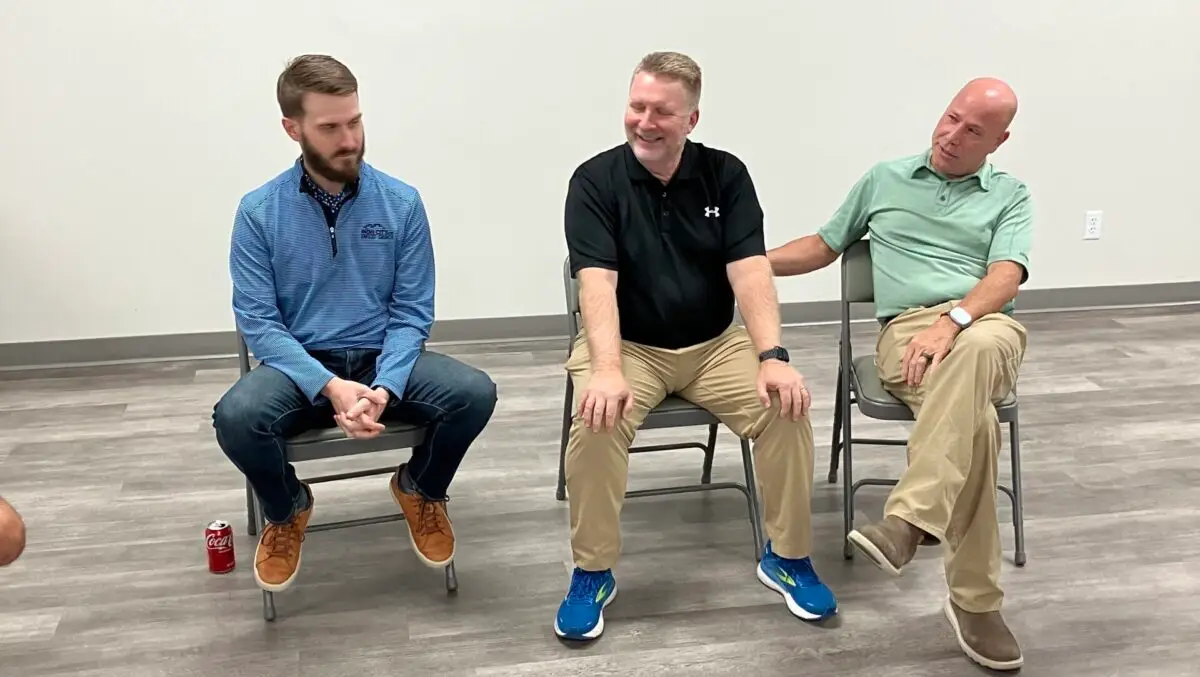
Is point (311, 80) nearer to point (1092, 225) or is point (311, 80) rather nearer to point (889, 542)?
point (889, 542)

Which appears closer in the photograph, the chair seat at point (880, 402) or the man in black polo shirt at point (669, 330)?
the man in black polo shirt at point (669, 330)

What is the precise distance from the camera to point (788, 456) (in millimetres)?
2316

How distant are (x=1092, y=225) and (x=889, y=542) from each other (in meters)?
3.30

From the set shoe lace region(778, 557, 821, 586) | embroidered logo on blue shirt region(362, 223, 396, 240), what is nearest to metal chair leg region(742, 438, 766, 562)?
shoe lace region(778, 557, 821, 586)

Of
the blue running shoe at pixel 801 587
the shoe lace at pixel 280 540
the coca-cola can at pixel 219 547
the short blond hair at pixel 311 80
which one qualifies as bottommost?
the blue running shoe at pixel 801 587

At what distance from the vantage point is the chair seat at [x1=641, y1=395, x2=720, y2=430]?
7.95 feet

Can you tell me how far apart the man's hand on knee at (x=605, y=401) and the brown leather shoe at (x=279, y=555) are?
0.75 meters

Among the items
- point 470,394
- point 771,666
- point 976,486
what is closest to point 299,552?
point 470,394

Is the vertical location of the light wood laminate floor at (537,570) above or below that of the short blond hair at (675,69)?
below

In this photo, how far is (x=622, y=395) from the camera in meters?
2.28

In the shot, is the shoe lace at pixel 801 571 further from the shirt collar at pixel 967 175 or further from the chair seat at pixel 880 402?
the shirt collar at pixel 967 175

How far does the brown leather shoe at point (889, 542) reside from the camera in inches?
81.4

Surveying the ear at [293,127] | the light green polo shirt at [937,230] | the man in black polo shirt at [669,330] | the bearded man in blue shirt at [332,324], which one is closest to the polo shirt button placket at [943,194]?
the light green polo shirt at [937,230]

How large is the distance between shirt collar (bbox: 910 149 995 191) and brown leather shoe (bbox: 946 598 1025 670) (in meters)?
1.07
